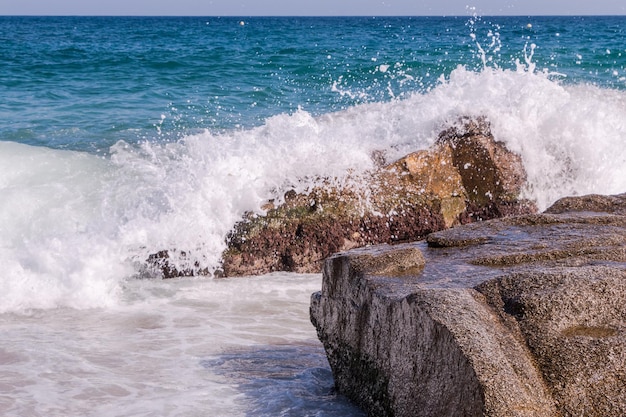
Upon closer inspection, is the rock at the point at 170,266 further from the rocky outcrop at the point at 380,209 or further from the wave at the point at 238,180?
the rocky outcrop at the point at 380,209

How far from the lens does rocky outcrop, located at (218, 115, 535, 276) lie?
5.77m

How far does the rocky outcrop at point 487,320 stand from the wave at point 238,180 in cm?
221

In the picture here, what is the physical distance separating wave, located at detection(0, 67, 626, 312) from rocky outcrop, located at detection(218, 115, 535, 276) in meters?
0.15

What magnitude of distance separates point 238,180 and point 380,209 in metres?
1.07

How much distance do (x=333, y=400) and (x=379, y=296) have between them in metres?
0.67

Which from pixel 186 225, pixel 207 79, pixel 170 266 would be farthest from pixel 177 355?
pixel 207 79

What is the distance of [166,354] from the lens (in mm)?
4301

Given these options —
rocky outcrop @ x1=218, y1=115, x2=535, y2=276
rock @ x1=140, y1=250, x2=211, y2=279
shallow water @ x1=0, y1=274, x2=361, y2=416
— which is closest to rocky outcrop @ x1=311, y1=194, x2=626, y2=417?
shallow water @ x1=0, y1=274, x2=361, y2=416

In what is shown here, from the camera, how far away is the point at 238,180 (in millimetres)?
6102

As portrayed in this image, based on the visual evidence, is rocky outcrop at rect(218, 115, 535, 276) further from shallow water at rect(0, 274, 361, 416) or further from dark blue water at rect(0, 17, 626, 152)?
dark blue water at rect(0, 17, 626, 152)

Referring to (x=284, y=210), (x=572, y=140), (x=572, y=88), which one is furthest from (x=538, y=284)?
(x=572, y=88)

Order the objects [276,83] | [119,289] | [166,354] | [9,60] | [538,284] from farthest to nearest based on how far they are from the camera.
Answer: [9,60] < [276,83] < [119,289] < [166,354] < [538,284]

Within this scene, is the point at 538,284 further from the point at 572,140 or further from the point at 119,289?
the point at 572,140

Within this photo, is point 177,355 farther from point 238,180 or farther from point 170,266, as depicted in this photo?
point 238,180
